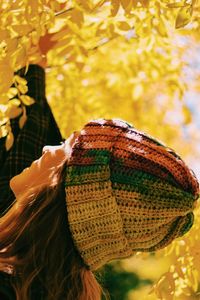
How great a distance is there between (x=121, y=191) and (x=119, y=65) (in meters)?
2.66

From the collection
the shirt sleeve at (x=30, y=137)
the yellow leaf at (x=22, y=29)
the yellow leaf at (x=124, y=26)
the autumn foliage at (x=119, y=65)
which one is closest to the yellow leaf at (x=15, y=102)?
the autumn foliage at (x=119, y=65)

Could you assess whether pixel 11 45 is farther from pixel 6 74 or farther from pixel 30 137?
pixel 30 137

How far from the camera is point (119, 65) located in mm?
4375

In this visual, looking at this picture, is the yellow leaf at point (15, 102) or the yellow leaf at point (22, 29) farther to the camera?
the yellow leaf at point (15, 102)

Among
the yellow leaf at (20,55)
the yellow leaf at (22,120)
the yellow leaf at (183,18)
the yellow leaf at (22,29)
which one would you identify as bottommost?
the yellow leaf at (22,120)

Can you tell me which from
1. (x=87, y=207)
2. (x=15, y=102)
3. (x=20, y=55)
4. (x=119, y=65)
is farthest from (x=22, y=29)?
(x=119, y=65)

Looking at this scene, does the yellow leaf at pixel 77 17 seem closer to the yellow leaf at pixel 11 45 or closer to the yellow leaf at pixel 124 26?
the yellow leaf at pixel 11 45

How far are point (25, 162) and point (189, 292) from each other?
0.79 metres

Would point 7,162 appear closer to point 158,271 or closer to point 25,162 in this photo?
point 25,162

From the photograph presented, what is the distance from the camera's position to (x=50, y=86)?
156 inches

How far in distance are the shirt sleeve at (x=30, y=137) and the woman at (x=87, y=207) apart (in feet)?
1.16

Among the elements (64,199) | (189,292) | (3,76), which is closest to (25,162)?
(3,76)

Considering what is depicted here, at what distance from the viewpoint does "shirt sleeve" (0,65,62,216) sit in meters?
2.27

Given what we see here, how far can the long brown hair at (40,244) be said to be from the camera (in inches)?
71.6
